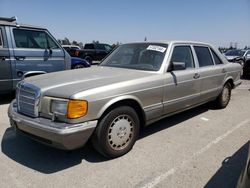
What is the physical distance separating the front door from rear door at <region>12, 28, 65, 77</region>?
3.74 m

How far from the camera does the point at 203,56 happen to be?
211 inches

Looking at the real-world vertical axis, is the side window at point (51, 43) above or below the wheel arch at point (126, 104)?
above

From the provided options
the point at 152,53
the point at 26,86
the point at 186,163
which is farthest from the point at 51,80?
the point at 186,163

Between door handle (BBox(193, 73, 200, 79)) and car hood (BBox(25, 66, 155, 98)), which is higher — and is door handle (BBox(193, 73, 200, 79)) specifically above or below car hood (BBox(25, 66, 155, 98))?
below

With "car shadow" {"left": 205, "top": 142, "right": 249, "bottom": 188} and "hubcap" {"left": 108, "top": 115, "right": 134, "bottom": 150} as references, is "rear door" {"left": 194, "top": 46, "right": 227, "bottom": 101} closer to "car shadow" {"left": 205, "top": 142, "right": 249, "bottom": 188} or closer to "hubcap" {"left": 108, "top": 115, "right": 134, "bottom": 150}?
"car shadow" {"left": 205, "top": 142, "right": 249, "bottom": 188}

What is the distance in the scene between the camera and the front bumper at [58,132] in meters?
2.89

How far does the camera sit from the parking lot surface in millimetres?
2939

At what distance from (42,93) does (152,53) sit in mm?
2091

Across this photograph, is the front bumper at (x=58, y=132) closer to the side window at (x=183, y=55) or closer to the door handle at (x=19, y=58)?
the side window at (x=183, y=55)

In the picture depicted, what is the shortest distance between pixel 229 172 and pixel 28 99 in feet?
9.18

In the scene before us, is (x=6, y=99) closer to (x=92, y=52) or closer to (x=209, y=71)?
(x=209, y=71)

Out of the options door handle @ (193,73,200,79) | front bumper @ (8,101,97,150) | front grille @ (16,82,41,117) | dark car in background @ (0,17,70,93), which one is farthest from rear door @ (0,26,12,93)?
door handle @ (193,73,200,79)

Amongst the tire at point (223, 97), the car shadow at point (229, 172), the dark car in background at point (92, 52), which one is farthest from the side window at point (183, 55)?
the dark car in background at point (92, 52)

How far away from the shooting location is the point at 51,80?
352 centimetres
